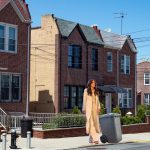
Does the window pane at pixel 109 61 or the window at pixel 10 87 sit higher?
the window pane at pixel 109 61

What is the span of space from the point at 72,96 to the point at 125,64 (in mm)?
8868

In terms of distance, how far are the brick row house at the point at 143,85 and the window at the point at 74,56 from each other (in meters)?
28.8

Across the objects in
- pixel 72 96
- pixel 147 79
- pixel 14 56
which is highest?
pixel 14 56

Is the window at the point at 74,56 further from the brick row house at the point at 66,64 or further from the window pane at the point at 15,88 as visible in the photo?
the window pane at the point at 15,88

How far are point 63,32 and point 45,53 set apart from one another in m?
1.99

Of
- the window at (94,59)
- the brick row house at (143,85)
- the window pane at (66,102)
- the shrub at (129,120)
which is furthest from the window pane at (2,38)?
the brick row house at (143,85)

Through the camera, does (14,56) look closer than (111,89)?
Yes

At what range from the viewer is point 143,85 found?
63.4 meters

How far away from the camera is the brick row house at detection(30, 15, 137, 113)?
1316 inches

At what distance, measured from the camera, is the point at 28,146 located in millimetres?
17438

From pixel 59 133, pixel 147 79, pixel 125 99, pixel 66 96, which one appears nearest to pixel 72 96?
pixel 66 96

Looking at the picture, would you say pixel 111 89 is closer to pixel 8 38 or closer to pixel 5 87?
pixel 5 87

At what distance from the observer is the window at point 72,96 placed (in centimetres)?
3425

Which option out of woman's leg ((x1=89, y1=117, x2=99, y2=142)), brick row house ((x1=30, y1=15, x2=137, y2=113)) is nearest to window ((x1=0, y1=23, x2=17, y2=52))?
brick row house ((x1=30, y1=15, x2=137, y2=113))
